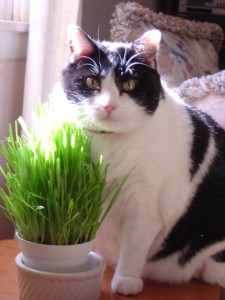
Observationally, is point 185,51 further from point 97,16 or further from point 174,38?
point 97,16

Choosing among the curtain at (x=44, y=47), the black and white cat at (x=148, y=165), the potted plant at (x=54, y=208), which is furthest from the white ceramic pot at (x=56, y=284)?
the curtain at (x=44, y=47)

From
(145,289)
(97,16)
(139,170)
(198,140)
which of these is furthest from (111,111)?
(97,16)

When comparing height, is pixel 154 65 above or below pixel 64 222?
above

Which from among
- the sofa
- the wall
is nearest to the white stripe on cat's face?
the sofa

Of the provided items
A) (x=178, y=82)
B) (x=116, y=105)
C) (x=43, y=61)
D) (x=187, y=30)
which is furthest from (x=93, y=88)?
(x=187, y=30)

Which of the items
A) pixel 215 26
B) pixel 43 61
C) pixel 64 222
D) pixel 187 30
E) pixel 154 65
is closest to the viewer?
pixel 64 222

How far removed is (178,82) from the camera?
1462mm

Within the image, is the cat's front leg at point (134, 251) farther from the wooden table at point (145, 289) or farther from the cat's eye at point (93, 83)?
the cat's eye at point (93, 83)

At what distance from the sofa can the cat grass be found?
0.51 meters

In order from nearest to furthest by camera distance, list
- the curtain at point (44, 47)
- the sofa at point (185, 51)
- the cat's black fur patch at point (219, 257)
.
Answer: the cat's black fur patch at point (219, 257) < the curtain at point (44, 47) < the sofa at point (185, 51)

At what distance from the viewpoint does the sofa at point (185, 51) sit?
1.29 meters

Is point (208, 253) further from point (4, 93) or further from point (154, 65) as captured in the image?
point (4, 93)

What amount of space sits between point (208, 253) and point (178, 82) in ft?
1.90

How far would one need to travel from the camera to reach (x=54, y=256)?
0.81m
